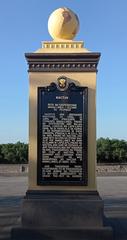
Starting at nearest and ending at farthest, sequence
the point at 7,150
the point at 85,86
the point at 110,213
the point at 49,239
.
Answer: the point at 49,239 < the point at 85,86 < the point at 110,213 < the point at 7,150

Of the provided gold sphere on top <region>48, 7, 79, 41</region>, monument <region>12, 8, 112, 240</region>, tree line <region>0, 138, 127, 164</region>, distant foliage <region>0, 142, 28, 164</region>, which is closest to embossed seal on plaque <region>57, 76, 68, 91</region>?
monument <region>12, 8, 112, 240</region>

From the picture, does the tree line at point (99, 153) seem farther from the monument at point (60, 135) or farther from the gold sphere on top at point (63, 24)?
the monument at point (60, 135)

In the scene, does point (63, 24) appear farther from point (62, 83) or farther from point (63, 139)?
point (63, 139)

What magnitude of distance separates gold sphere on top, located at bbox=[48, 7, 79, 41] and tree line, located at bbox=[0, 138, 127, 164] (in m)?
74.8

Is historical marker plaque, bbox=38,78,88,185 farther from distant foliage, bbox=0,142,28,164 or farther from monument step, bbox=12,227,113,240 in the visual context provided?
distant foliage, bbox=0,142,28,164

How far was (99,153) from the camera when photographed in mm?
87062

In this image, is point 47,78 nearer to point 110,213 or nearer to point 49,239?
point 49,239

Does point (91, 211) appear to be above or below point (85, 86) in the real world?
below

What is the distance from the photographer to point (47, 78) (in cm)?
1166

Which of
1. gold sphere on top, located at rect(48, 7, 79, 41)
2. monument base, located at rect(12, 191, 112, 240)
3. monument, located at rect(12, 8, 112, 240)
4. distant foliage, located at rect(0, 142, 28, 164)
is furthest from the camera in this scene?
distant foliage, located at rect(0, 142, 28, 164)

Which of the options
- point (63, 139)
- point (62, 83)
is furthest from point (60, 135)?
point (62, 83)

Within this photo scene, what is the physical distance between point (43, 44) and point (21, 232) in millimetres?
4067

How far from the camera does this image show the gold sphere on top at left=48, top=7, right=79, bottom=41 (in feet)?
38.9

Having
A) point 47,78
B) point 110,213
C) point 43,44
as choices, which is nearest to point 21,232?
point 47,78
